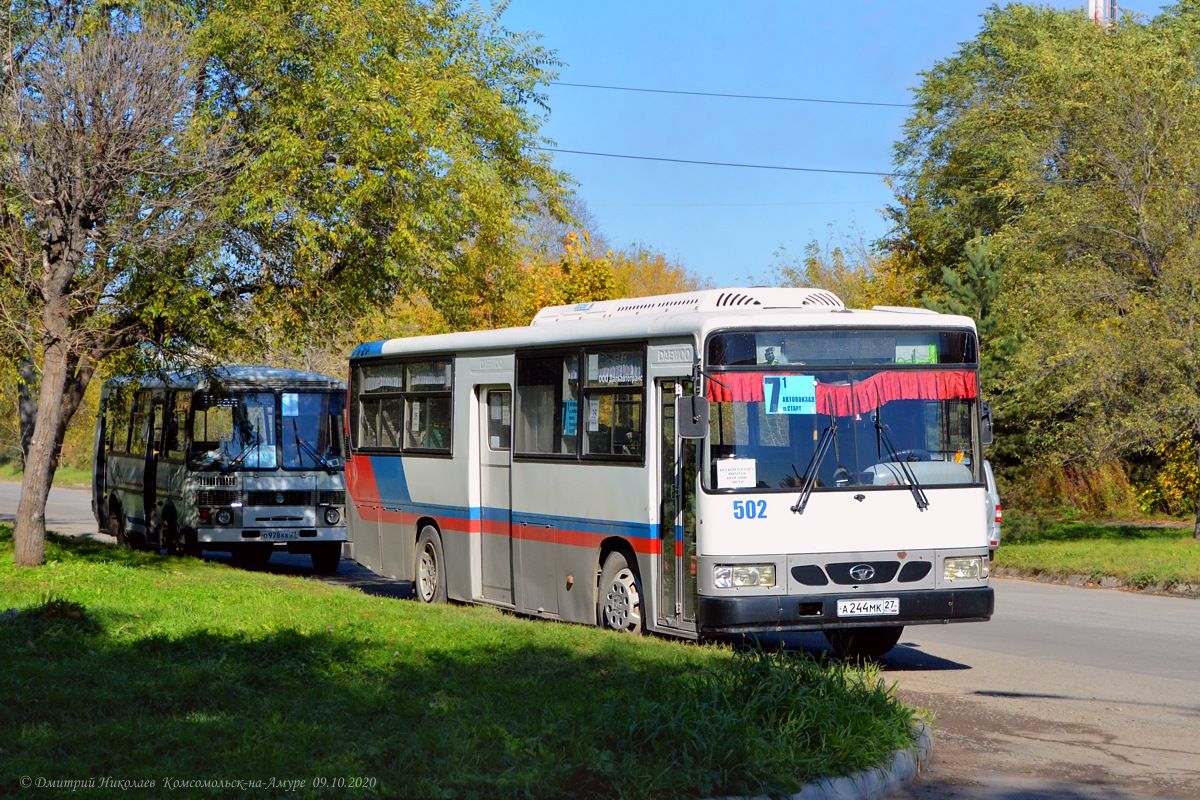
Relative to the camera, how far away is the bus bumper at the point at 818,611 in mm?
10633

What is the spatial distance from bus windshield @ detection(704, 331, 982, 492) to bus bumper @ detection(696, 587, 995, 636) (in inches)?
35.3

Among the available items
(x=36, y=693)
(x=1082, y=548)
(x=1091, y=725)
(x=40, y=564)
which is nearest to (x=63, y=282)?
(x=40, y=564)

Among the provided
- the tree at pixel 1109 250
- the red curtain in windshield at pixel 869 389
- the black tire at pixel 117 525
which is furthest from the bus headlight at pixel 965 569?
the black tire at pixel 117 525

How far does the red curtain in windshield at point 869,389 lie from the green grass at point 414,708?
2.07 meters

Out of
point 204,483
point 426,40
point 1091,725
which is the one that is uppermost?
point 426,40

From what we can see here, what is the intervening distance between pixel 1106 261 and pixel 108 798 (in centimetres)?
2116

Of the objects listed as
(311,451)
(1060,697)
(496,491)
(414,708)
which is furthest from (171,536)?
(1060,697)

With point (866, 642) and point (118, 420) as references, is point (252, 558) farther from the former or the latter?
point (866, 642)

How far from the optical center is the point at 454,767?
646 centimetres

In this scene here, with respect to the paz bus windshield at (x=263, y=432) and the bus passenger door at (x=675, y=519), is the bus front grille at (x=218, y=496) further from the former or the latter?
the bus passenger door at (x=675, y=519)

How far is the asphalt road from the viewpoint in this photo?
7.51 metres

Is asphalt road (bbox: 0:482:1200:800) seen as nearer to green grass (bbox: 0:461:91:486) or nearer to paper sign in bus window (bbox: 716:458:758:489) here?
paper sign in bus window (bbox: 716:458:758:489)

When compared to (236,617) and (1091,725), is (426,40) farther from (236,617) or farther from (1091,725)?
(1091,725)

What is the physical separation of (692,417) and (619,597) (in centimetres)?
250
